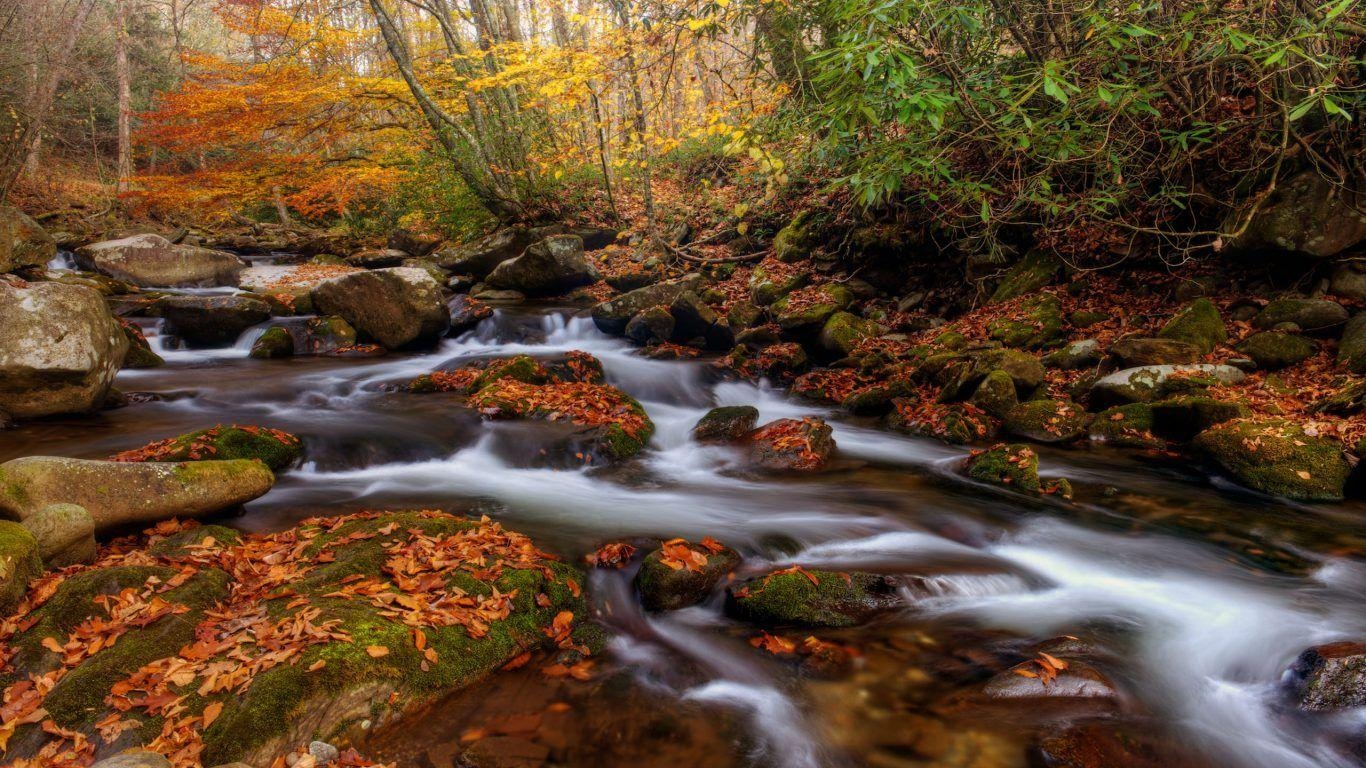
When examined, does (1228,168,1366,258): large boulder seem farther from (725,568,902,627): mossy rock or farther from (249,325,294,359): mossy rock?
(249,325,294,359): mossy rock

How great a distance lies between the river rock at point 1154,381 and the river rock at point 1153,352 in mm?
135

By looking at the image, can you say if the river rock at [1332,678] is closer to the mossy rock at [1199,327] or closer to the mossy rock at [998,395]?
the mossy rock at [998,395]

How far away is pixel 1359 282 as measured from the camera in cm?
693

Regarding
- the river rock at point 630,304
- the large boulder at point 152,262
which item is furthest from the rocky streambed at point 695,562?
the large boulder at point 152,262

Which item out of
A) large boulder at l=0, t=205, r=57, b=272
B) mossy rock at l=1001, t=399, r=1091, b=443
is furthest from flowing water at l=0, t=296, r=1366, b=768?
large boulder at l=0, t=205, r=57, b=272

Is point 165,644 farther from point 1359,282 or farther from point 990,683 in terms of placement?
point 1359,282

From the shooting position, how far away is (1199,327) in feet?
24.4

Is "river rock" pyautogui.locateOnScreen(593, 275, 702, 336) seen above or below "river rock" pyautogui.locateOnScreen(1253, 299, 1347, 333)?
above

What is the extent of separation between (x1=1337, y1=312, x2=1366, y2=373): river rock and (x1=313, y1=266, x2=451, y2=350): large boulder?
12056mm

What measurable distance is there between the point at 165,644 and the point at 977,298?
10516 mm

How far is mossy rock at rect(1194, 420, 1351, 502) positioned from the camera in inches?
217

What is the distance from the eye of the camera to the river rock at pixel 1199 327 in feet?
24.1

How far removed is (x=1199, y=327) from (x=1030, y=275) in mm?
2576

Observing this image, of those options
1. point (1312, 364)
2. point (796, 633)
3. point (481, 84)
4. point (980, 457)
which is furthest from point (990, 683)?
point (481, 84)
